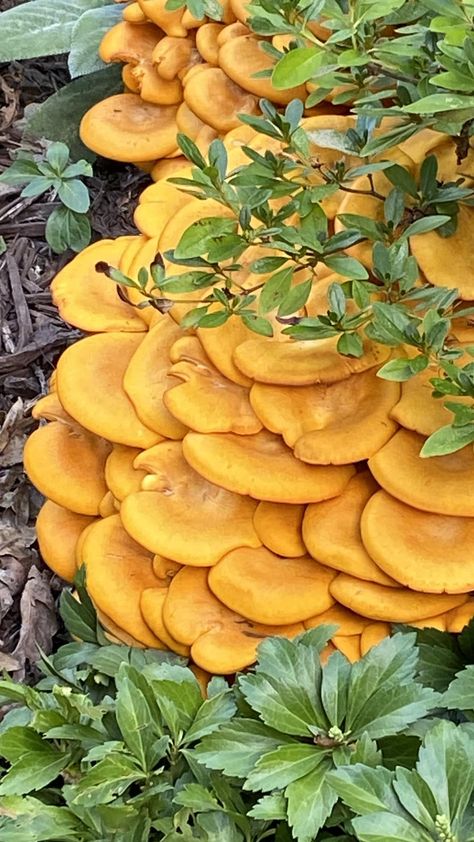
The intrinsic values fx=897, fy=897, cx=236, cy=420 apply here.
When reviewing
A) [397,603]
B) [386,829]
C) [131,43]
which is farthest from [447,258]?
[131,43]

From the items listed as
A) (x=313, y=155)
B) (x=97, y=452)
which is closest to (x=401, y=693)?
(x=97, y=452)

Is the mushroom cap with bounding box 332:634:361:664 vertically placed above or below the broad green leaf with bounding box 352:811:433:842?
below

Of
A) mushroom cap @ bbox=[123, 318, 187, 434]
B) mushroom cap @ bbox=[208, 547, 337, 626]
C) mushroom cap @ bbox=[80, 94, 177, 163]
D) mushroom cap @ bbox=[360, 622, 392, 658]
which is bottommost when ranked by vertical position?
mushroom cap @ bbox=[360, 622, 392, 658]

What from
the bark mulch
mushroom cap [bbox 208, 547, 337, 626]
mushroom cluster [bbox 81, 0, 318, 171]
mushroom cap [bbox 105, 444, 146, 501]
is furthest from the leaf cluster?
mushroom cap [bbox 208, 547, 337, 626]

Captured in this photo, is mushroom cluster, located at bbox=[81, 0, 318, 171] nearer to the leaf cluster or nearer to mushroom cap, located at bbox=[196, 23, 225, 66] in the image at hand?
mushroom cap, located at bbox=[196, 23, 225, 66]

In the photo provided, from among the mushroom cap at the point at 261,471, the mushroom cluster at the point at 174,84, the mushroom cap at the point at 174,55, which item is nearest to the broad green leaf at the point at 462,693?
the mushroom cap at the point at 261,471

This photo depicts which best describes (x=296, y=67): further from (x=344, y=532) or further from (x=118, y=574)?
(x=118, y=574)
